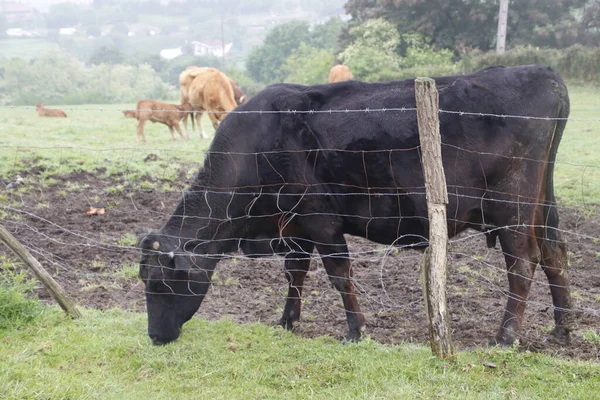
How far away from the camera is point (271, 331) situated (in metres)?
5.86

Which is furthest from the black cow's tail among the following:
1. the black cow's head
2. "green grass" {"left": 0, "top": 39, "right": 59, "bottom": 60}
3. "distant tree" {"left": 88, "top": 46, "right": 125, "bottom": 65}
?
"green grass" {"left": 0, "top": 39, "right": 59, "bottom": 60}

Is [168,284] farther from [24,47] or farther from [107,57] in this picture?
[24,47]

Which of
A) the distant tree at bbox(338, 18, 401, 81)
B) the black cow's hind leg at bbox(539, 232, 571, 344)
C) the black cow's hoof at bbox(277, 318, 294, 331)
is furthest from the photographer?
the distant tree at bbox(338, 18, 401, 81)

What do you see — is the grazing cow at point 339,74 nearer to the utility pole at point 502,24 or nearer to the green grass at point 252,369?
the utility pole at point 502,24

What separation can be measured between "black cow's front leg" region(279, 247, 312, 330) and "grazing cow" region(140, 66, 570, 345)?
0.06 metres

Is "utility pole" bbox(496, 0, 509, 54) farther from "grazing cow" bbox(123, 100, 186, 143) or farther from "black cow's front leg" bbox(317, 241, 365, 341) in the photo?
"black cow's front leg" bbox(317, 241, 365, 341)

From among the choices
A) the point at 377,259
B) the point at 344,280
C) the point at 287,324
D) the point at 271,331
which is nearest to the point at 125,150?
the point at 377,259

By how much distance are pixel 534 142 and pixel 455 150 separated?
0.65 meters

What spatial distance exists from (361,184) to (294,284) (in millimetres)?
1297

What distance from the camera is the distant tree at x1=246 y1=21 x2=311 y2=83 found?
68.1 m

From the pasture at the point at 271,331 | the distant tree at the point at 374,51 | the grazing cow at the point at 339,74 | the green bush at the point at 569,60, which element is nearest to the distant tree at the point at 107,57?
the distant tree at the point at 374,51

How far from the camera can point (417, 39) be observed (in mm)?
34562

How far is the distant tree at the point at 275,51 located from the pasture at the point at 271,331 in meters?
59.2

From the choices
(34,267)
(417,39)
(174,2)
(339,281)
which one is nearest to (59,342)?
(34,267)
